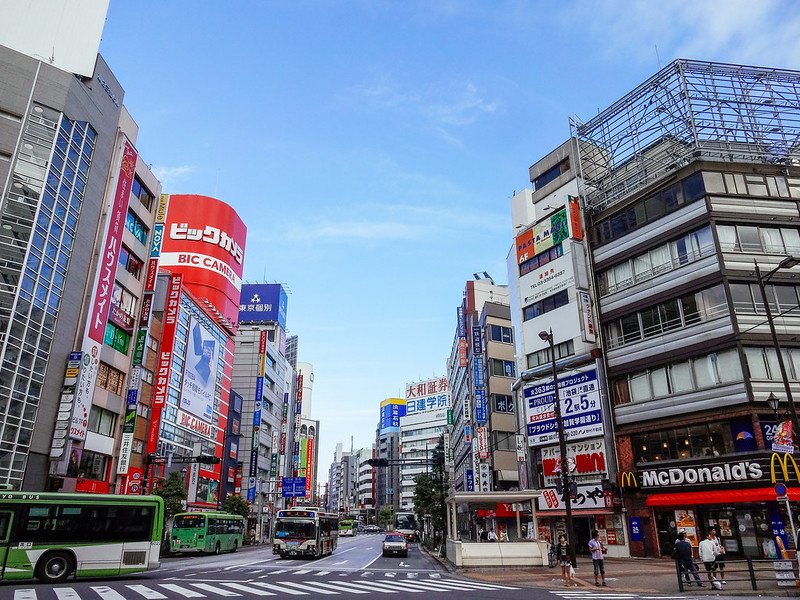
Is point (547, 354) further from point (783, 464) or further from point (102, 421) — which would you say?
point (102, 421)

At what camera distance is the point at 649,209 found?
124 feet

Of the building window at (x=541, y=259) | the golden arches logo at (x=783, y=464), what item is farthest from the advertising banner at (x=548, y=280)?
the golden arches logo at (x=783, y=464)

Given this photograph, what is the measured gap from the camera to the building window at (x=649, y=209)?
35.0 metres

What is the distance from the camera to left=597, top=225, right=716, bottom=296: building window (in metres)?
33.7

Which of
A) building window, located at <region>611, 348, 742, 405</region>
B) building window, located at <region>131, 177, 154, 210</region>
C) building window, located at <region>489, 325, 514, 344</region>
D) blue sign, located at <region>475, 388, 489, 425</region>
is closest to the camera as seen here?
building window, located at <region>611, 348, 742, 405</region>

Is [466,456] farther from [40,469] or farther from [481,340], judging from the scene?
[40,469]

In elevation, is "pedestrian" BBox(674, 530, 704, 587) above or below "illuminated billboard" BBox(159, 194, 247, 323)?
below

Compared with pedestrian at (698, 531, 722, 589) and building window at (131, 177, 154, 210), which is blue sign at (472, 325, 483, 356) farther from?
pedestrian at (698, 531, 722, 589)

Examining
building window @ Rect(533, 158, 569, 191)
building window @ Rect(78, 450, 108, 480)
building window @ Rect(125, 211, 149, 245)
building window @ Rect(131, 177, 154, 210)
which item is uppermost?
building window @ Rect(533, 158, 569, 191)

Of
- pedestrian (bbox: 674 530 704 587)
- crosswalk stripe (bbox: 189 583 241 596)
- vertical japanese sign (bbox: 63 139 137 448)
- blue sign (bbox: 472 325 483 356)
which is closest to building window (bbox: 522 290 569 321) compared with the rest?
blue sign (bbox: 472 325 483 356)

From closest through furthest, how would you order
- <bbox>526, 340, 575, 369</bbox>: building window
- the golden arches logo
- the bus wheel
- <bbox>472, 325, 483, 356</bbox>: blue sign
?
the bus wheel → the golden arches logo → <bbox>526, 340, 575, 369</bbox>: building window → <bbox>472, 325, 483, 356</bbox>: blue sign

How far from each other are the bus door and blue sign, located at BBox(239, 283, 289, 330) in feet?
271

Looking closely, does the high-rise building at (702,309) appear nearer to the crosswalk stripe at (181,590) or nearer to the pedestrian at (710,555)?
the pedestrian at (710,555)

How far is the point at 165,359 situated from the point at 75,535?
33775mm
